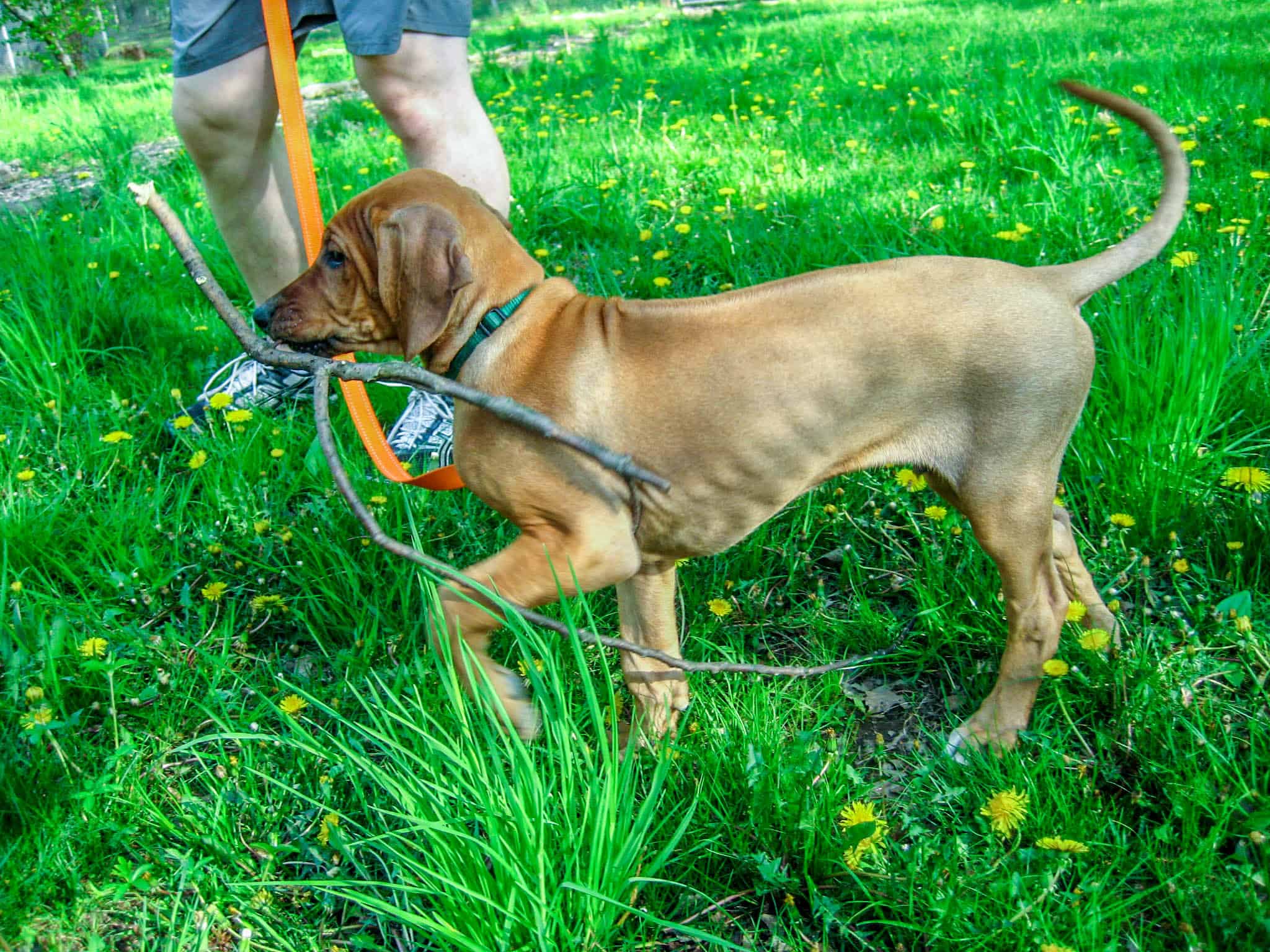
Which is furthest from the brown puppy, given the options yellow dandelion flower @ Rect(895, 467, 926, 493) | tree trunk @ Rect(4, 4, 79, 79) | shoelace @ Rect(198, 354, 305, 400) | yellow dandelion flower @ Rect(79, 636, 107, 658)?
tree trunk @ Rect(4, 4, 79, 79)

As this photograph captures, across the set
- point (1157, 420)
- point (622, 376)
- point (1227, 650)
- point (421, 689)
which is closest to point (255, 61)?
point (622, 376)

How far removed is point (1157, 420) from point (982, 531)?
2.78 ft

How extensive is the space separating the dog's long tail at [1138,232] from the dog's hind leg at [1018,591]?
0.45 meters

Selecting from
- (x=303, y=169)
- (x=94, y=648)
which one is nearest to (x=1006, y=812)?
(x=94, y=648)

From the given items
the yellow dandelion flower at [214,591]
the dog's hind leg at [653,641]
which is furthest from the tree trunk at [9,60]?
the dog's hind leg at [653,641]

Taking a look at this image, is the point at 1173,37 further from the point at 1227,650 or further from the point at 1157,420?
the point at 1227,650

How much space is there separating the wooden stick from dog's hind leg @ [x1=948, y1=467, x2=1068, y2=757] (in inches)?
34.2

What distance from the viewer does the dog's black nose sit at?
2.45m

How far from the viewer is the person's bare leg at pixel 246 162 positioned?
330cm

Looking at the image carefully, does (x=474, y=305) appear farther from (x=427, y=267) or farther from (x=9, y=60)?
(x=9, y=60)

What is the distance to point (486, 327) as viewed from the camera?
7.69 feet

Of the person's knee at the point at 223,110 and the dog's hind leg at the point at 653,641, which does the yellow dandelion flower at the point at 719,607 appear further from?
the person's knee at the point at 223,110

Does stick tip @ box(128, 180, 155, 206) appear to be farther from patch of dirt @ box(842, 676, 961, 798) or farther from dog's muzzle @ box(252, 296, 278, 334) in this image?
patch of dirt @ box(842, 676, 961, 798)

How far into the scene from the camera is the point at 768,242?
4.18 meters
